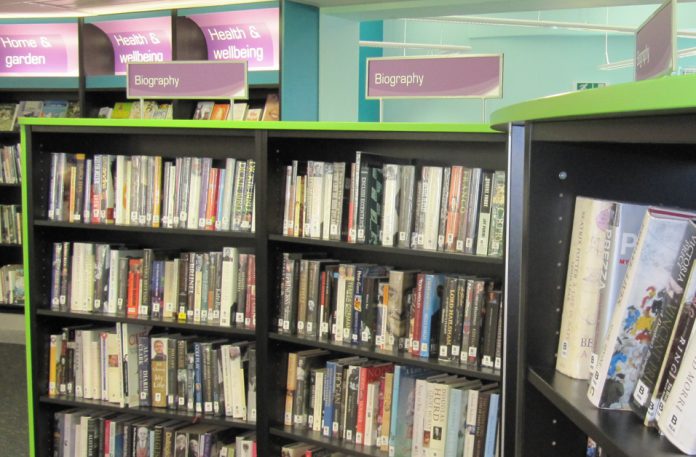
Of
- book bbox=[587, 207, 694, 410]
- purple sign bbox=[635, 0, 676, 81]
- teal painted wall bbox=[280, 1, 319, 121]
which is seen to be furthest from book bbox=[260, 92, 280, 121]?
book bbox=[587, 207, 694, 410]

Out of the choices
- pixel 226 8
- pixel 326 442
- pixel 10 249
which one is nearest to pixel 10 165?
pixel 10 249

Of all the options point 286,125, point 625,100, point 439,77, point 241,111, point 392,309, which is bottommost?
point 392,309

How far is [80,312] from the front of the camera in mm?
3145

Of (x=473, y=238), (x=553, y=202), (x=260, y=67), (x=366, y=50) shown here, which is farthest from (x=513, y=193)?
(x=366, y=50)

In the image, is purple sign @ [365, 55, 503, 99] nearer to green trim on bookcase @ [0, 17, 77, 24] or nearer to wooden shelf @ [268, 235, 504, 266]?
wooden shelf @ [268, 235, 504, 266]

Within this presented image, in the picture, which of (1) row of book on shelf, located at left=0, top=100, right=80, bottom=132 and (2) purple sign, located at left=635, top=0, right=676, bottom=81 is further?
(1) row of book on shelf, located at left=0, top=100, right=80, bottom=132

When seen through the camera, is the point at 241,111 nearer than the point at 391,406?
No

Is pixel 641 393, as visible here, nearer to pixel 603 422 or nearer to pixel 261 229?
pixel 603 422

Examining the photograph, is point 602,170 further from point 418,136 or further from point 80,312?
point 80,312

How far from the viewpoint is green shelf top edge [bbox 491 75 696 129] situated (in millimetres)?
683

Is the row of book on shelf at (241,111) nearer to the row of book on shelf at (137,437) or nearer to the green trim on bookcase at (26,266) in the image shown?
the green trim on bookcase at (26,266)

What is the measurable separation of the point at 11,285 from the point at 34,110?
149 cm

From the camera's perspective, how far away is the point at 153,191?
3059 millimetres

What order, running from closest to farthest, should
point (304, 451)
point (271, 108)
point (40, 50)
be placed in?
point (304, 451) < point (271, 108) < point (40, 50)
